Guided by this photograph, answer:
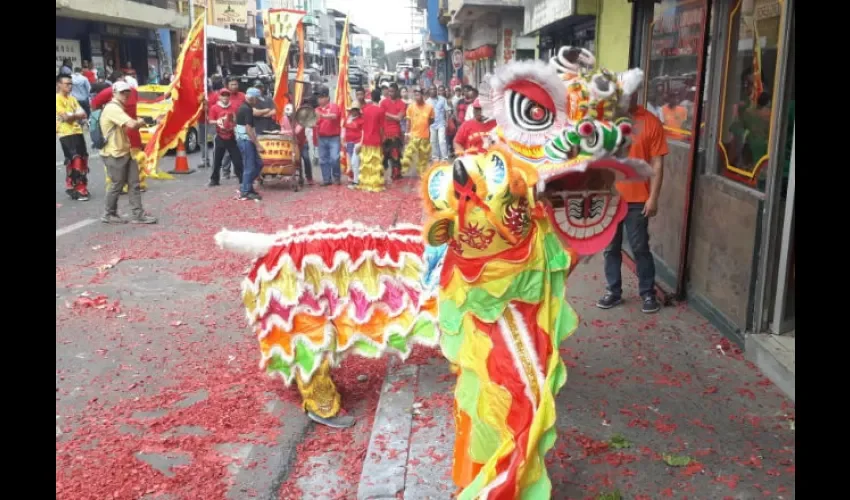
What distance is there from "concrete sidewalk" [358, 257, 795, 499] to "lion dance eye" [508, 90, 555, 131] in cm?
168

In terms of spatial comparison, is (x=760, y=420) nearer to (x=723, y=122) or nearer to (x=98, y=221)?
(x=723, y=122)

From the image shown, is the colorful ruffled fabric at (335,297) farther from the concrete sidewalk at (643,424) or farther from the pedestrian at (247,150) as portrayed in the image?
the pedestrian at (247,150)

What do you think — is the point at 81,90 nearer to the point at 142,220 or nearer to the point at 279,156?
the point at 279,156

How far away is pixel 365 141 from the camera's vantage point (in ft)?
41.8

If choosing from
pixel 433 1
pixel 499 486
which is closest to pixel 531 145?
pixel 499 486

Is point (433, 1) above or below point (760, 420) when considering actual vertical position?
above

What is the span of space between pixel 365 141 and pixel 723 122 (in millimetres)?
7896

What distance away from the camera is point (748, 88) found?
514 centimetres

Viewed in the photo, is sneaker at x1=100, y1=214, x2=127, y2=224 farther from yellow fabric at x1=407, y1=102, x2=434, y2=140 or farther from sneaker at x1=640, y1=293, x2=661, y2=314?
sneaker at x1=640, y1=293, x2=661, y2=314

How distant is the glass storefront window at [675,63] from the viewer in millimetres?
6113

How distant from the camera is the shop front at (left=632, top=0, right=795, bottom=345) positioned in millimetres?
4578

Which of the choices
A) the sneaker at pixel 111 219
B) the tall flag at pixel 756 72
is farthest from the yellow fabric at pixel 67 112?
the tall flag at pixel 756 72

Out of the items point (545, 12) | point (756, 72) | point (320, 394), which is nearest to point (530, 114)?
point (320, 394)

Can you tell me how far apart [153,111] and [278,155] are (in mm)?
4290
